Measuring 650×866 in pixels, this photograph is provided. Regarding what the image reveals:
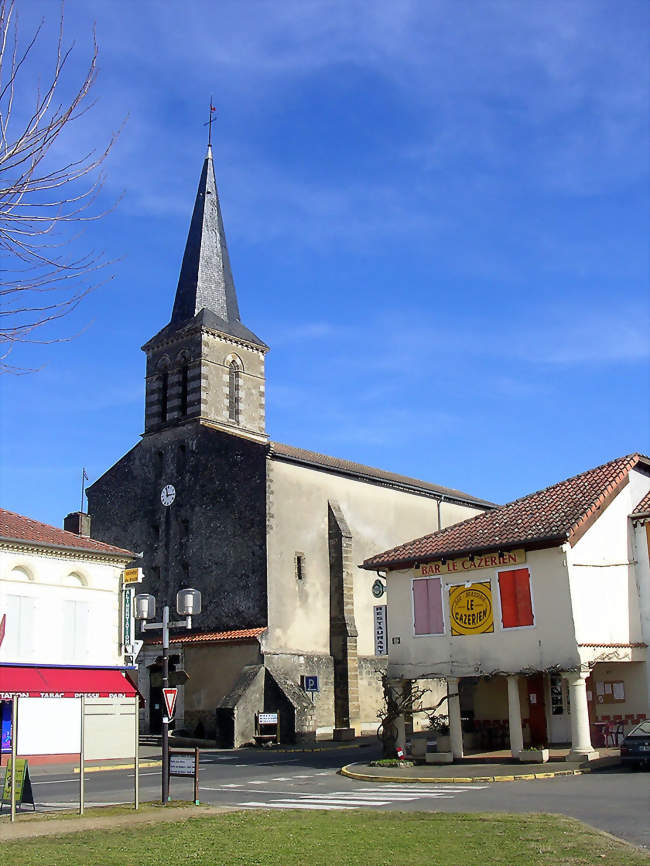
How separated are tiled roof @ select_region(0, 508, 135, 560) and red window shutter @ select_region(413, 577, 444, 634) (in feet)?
Result: 34.8

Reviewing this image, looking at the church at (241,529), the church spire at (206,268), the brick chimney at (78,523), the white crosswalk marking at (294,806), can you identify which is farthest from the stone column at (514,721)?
the church spire at (206,268)

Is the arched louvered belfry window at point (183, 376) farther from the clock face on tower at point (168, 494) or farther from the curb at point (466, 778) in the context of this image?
the curb at point (466, 778)

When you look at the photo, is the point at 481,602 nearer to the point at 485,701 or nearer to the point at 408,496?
the point at 485,701

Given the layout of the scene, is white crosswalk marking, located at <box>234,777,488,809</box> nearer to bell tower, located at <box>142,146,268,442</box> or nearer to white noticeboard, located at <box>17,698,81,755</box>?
white noticeboard, located at <box>17,698,81,755</box>

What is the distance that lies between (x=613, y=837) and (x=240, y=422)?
31504mm

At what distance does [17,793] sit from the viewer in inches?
578

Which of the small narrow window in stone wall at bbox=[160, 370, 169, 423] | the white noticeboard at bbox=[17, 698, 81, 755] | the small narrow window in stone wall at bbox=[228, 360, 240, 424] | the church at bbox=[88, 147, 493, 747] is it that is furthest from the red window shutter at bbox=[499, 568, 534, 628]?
the small narrow window in stone wall at bbox=[160, 370, 169, 423]

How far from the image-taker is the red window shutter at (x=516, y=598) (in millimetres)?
22406

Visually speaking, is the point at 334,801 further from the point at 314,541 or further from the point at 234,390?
the point at 234,390

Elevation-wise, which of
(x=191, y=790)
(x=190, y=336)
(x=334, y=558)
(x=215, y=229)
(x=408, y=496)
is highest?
(x=215, y=229)

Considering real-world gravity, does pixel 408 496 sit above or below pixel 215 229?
below

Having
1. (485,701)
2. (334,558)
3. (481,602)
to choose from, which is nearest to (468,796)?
(481,602)

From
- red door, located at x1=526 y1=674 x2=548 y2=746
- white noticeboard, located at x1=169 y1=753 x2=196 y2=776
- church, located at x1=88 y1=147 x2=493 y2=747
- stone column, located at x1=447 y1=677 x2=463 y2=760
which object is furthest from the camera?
church, located at x1=88 y1=147 x2=493 y2=747

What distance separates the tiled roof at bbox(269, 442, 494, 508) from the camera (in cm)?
3646
